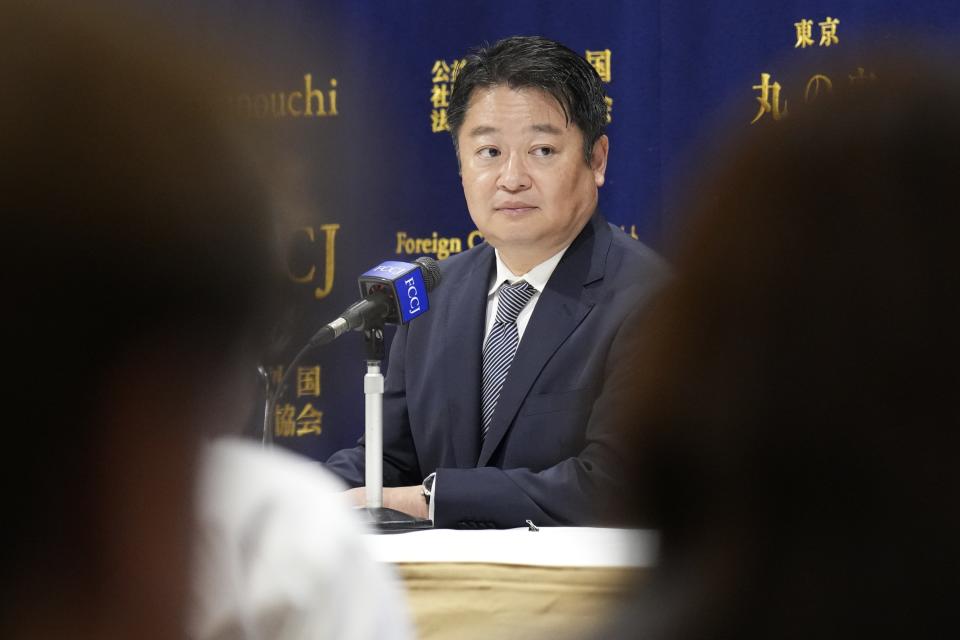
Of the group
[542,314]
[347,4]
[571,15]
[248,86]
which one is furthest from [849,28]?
[248,86]

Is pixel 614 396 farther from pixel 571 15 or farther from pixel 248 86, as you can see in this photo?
pixel 248 86

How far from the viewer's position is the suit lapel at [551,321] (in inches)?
88.8

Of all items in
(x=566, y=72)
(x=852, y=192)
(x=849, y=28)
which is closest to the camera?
(x=852, y=192)

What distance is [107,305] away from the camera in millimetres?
430

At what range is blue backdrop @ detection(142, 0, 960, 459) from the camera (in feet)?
9.49

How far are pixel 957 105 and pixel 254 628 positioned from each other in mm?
400

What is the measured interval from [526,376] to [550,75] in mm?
716

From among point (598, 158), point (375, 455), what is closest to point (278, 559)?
point (375, 455)

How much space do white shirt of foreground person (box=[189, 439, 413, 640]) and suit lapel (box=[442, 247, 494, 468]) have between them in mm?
1705

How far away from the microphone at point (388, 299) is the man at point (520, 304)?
1.17 feet

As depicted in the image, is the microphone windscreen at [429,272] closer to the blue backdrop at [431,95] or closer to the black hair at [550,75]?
the black hair at [550,75]

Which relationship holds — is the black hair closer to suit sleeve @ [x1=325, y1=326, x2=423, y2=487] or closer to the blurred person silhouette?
suit sleeve @ [x1=325, y1=326, x2=423, y2=487]

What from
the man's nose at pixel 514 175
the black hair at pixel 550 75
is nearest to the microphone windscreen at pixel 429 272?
the man's nose at pixel 514 175

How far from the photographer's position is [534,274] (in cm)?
244
